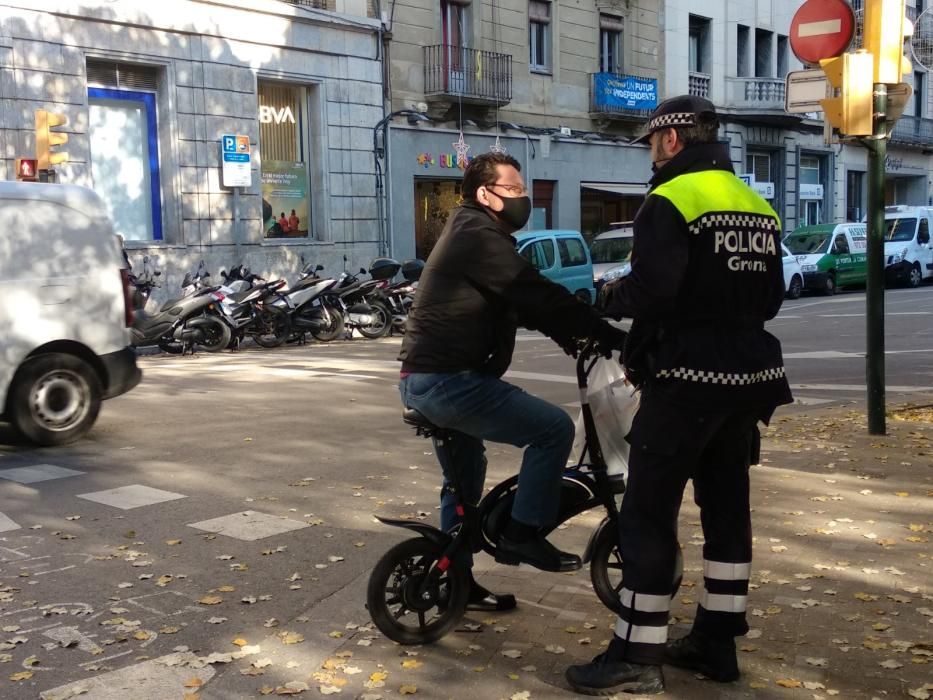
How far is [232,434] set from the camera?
29.7 ft

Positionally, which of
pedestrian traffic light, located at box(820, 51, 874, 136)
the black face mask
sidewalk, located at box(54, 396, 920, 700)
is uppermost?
pedestrian traffic light, located at box(820, 51, 874, 136)

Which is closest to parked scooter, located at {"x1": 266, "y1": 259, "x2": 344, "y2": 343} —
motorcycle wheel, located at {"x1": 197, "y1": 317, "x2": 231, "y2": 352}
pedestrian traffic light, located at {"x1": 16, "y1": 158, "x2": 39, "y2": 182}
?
motorcycle wheel, located at {"x1": 197, "y1": 317, "x2": 231, "y2": 352}

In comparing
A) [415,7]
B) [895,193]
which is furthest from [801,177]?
[415,7]

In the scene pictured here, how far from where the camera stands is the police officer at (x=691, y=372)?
3564 mm

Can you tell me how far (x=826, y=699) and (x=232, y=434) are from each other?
241 inches

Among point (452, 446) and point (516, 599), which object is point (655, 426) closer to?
point (452, 446)

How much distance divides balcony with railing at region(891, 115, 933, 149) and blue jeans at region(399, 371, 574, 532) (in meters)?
44.4

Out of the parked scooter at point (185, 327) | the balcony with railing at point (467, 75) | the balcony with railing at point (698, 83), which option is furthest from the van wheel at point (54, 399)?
the balcony with railing at point (698, 83)

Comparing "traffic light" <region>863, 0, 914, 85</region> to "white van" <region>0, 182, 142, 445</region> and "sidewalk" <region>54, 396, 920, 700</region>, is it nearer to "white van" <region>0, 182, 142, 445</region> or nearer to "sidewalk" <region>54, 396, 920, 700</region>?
"sidewalk" <region>54, 396, 920, 700</region>

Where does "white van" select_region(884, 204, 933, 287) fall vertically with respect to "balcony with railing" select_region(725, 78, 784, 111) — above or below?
below

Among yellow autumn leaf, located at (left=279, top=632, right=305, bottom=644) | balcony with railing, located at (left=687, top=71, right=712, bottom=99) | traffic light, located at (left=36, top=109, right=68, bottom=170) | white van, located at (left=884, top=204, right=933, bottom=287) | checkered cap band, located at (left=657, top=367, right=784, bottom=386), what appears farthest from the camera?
balcony with railing, located at (left=687, top=71, right=712, bottom=99)

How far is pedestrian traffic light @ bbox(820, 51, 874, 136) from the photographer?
7398mm

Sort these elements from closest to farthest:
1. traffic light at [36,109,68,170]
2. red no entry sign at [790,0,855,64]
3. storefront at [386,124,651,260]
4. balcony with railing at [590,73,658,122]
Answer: red no entry sign at [790,0,855,64] → traffic light at [36,109,68,170] → storefront at [386,124,651,260] → balcony with railing at [590,73,658,122]

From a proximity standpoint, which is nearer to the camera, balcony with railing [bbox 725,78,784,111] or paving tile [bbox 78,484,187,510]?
paving tile [bbox 78,484,187,510]
